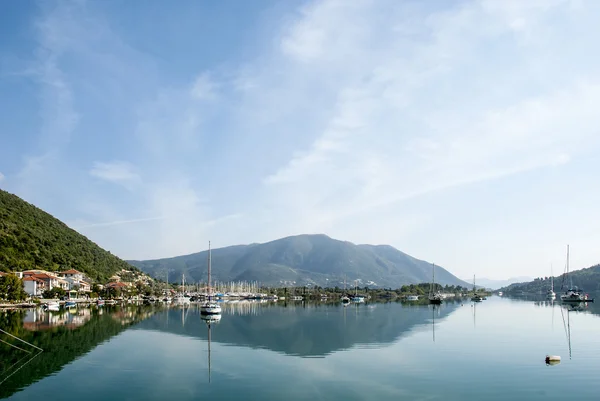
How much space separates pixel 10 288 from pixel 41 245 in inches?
2446

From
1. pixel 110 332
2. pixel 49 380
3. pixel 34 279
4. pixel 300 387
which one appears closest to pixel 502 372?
pixel 300 387

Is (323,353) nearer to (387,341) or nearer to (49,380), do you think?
(387,341)

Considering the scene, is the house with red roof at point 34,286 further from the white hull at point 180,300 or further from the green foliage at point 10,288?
the white hull at point 180,300

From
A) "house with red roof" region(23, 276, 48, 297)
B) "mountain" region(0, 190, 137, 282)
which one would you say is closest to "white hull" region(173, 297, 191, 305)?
"mountain" region(0, 190, 137, 282)

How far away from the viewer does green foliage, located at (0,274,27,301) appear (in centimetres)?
9069

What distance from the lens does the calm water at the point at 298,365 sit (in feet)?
90.8

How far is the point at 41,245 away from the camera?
491 feet

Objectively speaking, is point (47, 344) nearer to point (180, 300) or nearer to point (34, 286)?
point (34, 286)

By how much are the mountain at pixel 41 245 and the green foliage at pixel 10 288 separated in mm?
22235

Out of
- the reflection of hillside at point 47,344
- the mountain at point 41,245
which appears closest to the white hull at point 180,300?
the mountain at point 41,245

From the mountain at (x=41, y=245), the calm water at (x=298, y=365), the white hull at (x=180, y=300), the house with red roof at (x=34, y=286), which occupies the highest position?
the mountain at (x=41, y=245)

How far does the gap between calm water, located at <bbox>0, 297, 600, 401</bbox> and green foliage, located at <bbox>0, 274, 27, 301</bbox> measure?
1366 inches

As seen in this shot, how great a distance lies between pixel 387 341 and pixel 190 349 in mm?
20652

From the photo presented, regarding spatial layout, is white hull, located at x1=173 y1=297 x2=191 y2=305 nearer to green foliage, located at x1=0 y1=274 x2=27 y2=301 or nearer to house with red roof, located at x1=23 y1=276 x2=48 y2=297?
house with red roof, located at x1=23 y1=276 x2=48 y2=297
